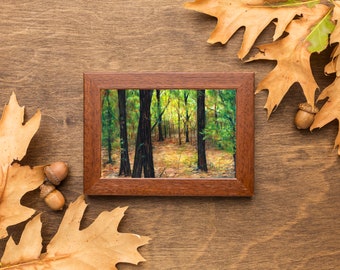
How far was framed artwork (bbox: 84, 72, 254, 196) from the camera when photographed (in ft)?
3.01

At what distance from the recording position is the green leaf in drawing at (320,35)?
2.90 feet

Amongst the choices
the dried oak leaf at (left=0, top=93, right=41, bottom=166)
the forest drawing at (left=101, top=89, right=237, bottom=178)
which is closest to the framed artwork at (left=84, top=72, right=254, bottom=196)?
the forest drawing at (left=101, top=89, right=237, bottom=178)

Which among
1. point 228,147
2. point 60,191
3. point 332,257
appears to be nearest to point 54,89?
point 60,191

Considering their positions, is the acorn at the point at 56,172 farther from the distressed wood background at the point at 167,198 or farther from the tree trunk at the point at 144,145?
the tree trunk at the point at 144,145

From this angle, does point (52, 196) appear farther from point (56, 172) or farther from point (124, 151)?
point (124, 151)

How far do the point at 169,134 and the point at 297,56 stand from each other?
0.28 m

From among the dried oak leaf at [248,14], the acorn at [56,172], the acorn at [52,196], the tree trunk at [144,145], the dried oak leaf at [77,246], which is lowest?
the dried oak leaf at [77,246]

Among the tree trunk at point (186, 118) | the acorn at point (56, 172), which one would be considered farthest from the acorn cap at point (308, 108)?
the acorn at point (56, 172)

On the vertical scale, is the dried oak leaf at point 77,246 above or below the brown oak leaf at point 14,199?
below

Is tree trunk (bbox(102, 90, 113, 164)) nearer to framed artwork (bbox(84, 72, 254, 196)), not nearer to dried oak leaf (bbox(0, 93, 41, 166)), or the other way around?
framed artwork (bbox(84, 72, 254, 196))

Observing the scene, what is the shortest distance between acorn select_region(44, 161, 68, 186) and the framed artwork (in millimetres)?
43

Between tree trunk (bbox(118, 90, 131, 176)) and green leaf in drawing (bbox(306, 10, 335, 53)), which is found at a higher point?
green leaf in drawing (bbox(306, 10, 335, 53))

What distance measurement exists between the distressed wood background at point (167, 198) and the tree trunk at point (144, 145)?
0.06 m

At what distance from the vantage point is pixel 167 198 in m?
0.94
